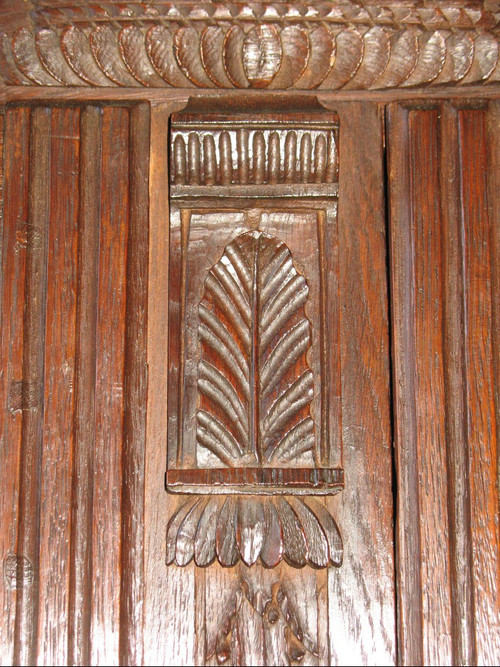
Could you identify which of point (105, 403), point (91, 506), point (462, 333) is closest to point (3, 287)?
Answer: point (105, 403)

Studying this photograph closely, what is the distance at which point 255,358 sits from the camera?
1.11 meters

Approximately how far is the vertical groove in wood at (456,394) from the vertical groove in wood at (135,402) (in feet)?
1.37

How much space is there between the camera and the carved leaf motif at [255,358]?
1098 millimetres

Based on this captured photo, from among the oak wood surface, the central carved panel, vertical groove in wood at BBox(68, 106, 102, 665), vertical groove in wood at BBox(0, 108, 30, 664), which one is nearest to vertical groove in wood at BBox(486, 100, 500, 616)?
the oak wood surface

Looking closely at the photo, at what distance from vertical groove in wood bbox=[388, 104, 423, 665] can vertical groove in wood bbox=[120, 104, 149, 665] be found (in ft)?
1.14

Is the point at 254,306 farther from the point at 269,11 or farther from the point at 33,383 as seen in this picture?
the point at 269,11

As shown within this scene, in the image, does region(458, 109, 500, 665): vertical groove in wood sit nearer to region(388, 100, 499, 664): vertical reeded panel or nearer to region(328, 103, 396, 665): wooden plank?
region(388, 100, 499, 664): vertical reeded panel

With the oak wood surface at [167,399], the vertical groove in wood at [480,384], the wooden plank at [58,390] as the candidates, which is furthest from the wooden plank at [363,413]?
the wooden plank at [58,390]

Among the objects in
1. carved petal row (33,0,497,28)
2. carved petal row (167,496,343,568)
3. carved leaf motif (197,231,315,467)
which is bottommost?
carved petal row (167,496,343,568)

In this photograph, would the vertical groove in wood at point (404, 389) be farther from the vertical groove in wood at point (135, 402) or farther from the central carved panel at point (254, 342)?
the vertical groove in wood at point (135, 402)

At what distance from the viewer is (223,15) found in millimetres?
1147

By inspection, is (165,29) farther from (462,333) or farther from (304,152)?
(462,333)

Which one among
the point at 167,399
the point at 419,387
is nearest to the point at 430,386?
the point at 419,387

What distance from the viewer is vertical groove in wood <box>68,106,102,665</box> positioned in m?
1.05
